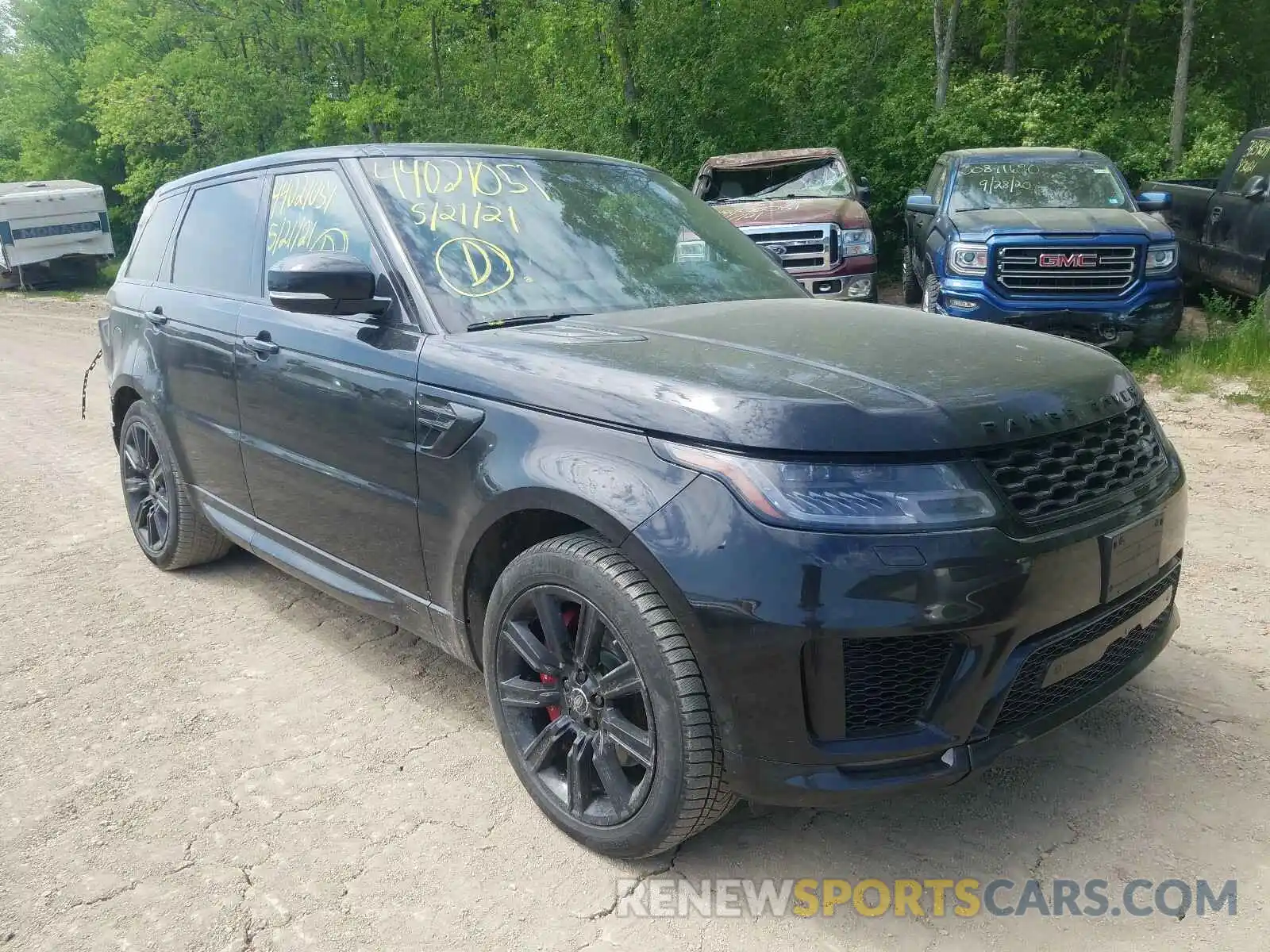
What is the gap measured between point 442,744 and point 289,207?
2.06 metres

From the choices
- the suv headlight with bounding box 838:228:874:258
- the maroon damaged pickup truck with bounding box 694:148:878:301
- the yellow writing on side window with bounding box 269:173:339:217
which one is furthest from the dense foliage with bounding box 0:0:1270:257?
the yellow writing on side window with bounding box 269:173:339:217

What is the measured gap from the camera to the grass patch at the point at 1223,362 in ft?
24.5

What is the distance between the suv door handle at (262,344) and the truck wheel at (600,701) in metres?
1.46

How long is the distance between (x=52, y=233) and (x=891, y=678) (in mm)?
25249

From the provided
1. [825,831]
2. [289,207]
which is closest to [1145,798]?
[825,831]

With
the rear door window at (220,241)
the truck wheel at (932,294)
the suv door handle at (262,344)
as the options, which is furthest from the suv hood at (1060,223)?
the suv door handle at (262,344)

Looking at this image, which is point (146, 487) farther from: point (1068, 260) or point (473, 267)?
point (1068, 260)

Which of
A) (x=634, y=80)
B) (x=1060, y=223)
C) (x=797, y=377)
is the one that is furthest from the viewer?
(x=634, y=80)

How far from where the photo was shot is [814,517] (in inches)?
82.4

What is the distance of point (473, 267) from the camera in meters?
3.12

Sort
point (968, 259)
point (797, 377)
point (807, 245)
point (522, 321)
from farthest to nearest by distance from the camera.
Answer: point (807, 245)
point (968, 259)
point (522, 321)
point (797, 377)

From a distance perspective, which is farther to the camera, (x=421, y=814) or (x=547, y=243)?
(x=547, y=243)

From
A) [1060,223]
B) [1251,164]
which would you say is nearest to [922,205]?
[1060,223]

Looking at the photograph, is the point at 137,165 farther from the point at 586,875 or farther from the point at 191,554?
the point at 586,875
